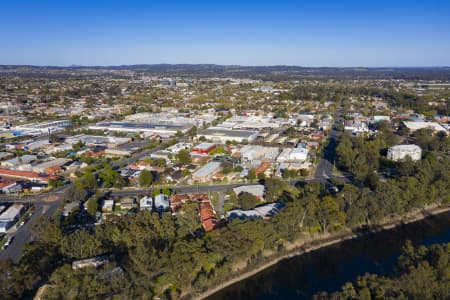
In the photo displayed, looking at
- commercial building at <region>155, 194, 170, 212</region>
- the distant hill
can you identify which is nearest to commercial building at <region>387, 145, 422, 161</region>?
commercial building at <region>155, 194, 170, 212</region>

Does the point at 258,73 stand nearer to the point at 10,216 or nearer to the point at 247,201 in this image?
the point at 247,201

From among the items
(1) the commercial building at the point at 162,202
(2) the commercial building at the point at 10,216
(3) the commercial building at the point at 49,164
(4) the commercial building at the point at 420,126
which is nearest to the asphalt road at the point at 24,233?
(2) the commercial building at the point at 10,216

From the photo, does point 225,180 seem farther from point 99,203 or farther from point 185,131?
point 185,131

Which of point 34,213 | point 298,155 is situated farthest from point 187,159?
point 34,213

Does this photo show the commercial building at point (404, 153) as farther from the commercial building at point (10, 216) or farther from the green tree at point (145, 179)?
the commercial building at point (10, 216)

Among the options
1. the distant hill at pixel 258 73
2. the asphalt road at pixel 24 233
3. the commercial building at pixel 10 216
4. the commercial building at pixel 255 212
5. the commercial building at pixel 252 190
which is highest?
the distant hill at pixel 258 73

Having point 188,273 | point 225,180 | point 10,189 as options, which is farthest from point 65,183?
point 188,273
